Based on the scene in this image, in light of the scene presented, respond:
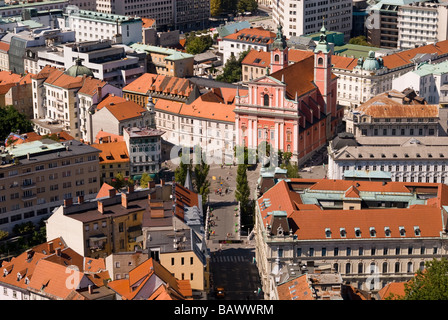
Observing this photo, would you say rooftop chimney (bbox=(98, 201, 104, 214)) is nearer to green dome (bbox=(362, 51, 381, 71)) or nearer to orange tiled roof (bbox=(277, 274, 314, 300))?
orange tiled roof (bbox=(277, 274, 314, 300))

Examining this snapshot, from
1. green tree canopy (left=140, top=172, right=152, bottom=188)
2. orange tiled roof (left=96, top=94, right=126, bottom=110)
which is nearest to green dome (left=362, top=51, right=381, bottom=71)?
orange tiled roof (left=96, top=94, right=126, bottom=110)

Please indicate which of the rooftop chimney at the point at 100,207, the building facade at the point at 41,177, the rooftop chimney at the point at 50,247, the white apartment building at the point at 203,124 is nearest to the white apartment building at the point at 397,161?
the white apartment building at the point at 203,124

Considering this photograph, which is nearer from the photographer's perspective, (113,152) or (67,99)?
(113,152)

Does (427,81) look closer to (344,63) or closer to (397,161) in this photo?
(344,63)

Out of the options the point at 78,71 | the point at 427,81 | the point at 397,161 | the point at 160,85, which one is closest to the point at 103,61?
the point at 78,71

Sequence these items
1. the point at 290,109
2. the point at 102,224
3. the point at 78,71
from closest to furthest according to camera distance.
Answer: the point at 102,224
the point at 290,109
the point at 78,71
